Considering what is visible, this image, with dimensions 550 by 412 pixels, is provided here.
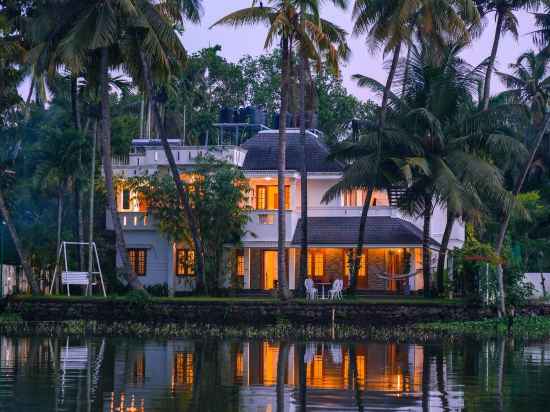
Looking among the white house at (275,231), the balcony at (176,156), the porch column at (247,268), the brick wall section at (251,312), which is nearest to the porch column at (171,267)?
the white house at (275,231)

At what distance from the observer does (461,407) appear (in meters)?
19.8

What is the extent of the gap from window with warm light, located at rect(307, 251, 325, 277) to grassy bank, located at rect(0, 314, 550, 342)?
34.3 ft

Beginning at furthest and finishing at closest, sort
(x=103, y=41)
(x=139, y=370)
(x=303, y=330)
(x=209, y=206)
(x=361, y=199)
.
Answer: (x=361, y=199), (x=209, y=206), (x=103, y=41), (x=303, y=330), (x=139, y=370)

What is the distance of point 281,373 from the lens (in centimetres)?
2503

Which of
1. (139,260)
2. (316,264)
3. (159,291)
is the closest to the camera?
(159,291)

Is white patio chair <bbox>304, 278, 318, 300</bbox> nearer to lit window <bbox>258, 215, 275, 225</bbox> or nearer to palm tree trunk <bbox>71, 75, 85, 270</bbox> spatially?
lit window <bbox>258, 215, 275, 225</bbox>

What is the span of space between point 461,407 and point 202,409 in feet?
14.3

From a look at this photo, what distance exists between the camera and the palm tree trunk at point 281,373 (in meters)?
20.2

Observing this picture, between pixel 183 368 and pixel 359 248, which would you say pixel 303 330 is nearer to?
pixel 359 248

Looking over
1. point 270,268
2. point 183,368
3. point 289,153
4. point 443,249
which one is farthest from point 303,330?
point 289,153

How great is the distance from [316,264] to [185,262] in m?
5.79

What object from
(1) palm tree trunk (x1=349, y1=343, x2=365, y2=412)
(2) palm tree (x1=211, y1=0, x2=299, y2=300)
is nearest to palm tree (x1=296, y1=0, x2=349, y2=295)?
(2) palm tree (x1=211, y1=0, x2=299, y2=300)

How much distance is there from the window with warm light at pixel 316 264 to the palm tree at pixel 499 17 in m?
10.1

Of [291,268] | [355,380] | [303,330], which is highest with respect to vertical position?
[291,268]
